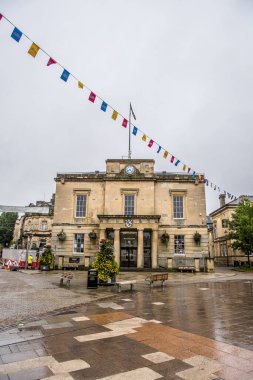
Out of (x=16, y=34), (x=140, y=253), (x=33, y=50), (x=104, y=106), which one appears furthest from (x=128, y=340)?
(x=140, y=253)

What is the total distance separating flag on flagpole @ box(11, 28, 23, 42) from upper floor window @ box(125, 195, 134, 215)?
23545 millimetres

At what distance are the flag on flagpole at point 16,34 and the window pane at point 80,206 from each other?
24.1 metres

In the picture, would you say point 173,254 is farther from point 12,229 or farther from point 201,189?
point 12,229

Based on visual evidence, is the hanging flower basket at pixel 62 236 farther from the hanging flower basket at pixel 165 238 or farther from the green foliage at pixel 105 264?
the green foliage at pixel 105 264

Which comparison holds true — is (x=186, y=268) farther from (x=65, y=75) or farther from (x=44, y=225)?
(x=44, y=225)

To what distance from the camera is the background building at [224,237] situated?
44669 millimetres

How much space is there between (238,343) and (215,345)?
57 centimetres

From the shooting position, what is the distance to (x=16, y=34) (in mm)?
8758

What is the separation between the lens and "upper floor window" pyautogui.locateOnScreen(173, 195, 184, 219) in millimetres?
31391

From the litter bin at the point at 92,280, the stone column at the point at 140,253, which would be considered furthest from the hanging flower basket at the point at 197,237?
the litter bin at the point at 92,280

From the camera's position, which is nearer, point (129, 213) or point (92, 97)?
point (92, 97)

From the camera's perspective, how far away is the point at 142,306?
→ 10.7 m

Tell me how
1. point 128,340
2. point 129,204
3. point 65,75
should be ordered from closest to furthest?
point 128,340, point 65,75, point 129,204

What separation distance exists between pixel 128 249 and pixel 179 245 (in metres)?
5.59
